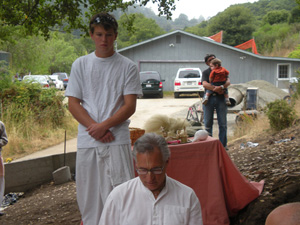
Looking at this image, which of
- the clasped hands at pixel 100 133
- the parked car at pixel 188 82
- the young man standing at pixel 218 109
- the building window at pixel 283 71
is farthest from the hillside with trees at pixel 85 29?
the building window at pixel 283 71

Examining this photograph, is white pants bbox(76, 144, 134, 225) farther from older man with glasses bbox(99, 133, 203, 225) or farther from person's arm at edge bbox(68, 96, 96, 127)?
older man with glasses bbox(99, 133, 203, 225)

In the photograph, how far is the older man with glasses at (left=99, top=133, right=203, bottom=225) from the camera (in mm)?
2348

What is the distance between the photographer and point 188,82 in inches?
935

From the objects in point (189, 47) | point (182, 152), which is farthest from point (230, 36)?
point (182, 152)

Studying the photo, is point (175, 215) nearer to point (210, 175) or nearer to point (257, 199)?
point (210, 175)

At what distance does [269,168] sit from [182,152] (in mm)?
1922

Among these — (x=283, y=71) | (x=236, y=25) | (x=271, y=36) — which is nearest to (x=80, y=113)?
(x=283, y=71)

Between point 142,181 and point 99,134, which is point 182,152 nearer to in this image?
point 99,134

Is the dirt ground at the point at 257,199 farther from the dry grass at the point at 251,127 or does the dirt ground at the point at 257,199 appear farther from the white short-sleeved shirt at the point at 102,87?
the white short-sleeved shirt at the point at 102,87

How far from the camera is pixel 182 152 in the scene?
14.6ft

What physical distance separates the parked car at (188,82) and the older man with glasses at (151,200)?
21150 mm

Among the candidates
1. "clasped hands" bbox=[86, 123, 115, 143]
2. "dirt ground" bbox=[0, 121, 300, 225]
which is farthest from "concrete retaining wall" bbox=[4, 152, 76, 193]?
"clasped hands" bbox=[86, 123, 115, 143]

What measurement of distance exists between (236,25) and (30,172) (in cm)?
5717

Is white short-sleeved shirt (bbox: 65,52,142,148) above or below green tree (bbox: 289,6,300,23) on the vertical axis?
below
